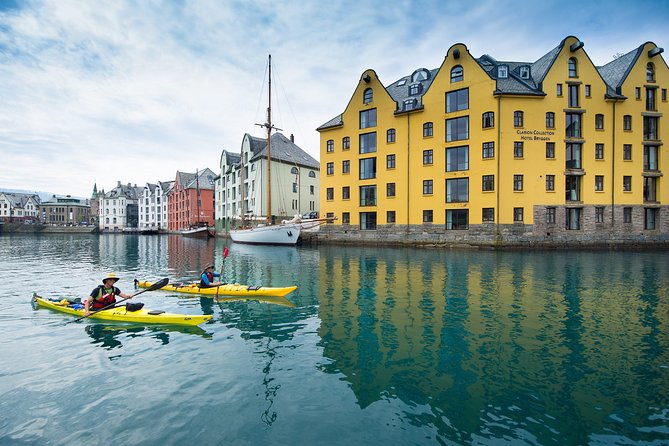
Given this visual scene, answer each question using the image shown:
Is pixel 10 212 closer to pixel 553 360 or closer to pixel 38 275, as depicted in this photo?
pixel 38 275

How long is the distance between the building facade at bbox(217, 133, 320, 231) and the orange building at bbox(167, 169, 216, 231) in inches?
814

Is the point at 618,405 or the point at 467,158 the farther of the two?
the point at 467,158

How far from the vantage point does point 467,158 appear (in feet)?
125

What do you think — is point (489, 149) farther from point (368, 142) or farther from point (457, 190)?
point (368, 142)

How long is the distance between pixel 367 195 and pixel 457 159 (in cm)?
1198

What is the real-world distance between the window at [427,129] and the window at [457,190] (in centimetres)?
611

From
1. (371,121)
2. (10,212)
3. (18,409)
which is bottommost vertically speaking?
(18,409)

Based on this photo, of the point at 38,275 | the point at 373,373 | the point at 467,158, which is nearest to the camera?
the point at 373,373

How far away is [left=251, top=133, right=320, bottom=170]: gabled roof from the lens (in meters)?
58.9

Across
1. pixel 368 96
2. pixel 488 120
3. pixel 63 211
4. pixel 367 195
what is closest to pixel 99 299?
pixel 367 195

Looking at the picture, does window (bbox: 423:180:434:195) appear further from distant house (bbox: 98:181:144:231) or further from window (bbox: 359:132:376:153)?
distant house (bbox: 98:181:144:231)

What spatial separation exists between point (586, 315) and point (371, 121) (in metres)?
36.8

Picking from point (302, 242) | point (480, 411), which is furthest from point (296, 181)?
point (480, 411)

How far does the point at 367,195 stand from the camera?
44656 mm
